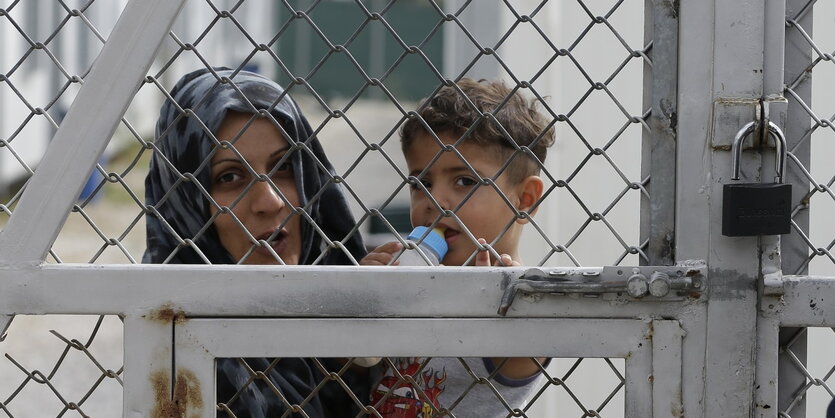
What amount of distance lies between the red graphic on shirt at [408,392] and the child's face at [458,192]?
0.79ft

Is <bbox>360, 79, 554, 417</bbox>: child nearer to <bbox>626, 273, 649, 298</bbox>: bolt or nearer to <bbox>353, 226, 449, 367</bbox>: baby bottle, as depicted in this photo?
<bbox>353, 226, 449, 367</bbox>: baby bottle

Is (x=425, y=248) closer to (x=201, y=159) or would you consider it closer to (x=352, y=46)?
(x=201, y=159)

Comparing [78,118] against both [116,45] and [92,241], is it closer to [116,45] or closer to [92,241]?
[116,45]

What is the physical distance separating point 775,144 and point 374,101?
1956cm

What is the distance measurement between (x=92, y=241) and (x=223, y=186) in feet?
28.5

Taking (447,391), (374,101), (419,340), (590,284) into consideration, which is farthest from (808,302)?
(374,101)

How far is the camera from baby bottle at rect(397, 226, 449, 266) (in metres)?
1.69

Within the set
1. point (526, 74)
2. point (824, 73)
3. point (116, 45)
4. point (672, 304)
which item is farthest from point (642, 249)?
point (526, 74)

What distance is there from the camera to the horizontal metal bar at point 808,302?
1452mm

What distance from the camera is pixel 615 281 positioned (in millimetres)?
1464

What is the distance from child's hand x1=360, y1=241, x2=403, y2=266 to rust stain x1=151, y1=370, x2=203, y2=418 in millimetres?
445

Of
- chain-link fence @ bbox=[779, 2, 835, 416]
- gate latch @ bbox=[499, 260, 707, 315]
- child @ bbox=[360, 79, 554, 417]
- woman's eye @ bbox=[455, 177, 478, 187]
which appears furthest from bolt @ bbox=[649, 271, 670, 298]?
woman's eye @ bbox=[455, 177, 478, 187]

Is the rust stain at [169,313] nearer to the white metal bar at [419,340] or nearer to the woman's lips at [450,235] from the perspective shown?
the white metal bar at [419,340]

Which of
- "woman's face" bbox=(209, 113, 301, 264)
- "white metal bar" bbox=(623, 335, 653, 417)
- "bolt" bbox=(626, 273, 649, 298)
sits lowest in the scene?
"white metal bar" bbox=(623, 335, 653, 417)
